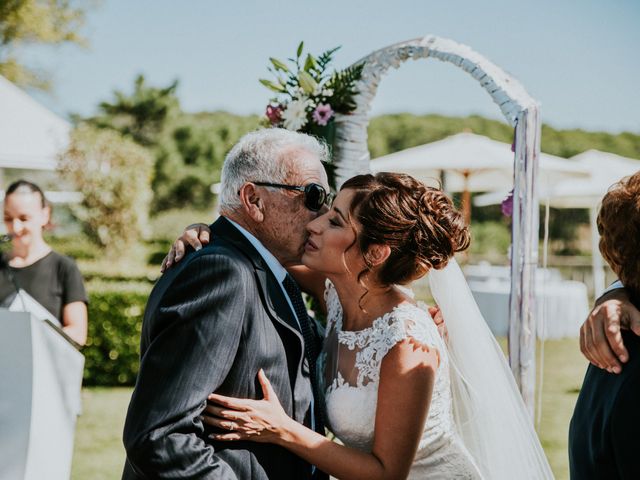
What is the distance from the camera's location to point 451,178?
16.1 meters

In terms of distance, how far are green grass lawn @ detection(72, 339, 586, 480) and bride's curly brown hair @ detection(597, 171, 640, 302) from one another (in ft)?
15.0

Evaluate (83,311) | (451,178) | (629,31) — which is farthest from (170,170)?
(83,311)

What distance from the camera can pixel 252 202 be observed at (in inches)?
100

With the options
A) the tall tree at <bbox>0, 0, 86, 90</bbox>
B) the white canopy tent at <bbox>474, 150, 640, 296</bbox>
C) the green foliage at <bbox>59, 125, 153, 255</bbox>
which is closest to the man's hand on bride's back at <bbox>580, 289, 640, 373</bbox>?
the white canopy tent at <bbox>474, 150, 640, 296</bbox>

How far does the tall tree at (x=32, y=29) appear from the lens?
2017cm

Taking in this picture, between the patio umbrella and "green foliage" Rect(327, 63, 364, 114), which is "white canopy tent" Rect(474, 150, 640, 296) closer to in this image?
the patio umbrella

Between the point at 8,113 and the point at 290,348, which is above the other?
the point at 8,113

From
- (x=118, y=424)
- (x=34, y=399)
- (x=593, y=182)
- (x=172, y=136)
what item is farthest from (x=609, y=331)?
(x=172, y=136)

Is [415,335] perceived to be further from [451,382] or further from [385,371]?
[451,382]

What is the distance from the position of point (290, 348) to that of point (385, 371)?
339 mm

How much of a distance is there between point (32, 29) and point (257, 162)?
68.3 feet

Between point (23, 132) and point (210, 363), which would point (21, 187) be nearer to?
point (210, 363)

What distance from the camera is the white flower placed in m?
3.53

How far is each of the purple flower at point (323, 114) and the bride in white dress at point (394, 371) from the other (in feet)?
3.02
